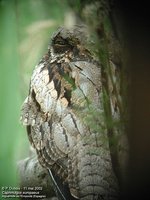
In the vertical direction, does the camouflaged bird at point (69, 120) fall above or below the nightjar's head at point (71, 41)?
below

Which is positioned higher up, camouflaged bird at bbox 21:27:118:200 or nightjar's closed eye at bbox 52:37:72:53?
nightjar's closed eye at bbox 52:37:72:53

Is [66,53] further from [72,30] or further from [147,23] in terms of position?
→ [147,23]

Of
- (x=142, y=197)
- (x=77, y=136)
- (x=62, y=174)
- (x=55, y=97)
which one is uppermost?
(x=55, y=97)

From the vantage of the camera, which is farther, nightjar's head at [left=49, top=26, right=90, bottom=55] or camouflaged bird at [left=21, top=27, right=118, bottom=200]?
nightjar's head at [left=49, top=26, right=90, bottom=55]

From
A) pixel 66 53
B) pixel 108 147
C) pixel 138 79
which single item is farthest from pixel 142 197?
pixel 66 53

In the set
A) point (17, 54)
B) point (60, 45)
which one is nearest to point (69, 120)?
point (60, 45)

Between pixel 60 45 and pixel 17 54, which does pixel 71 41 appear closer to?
pixel 60 45
